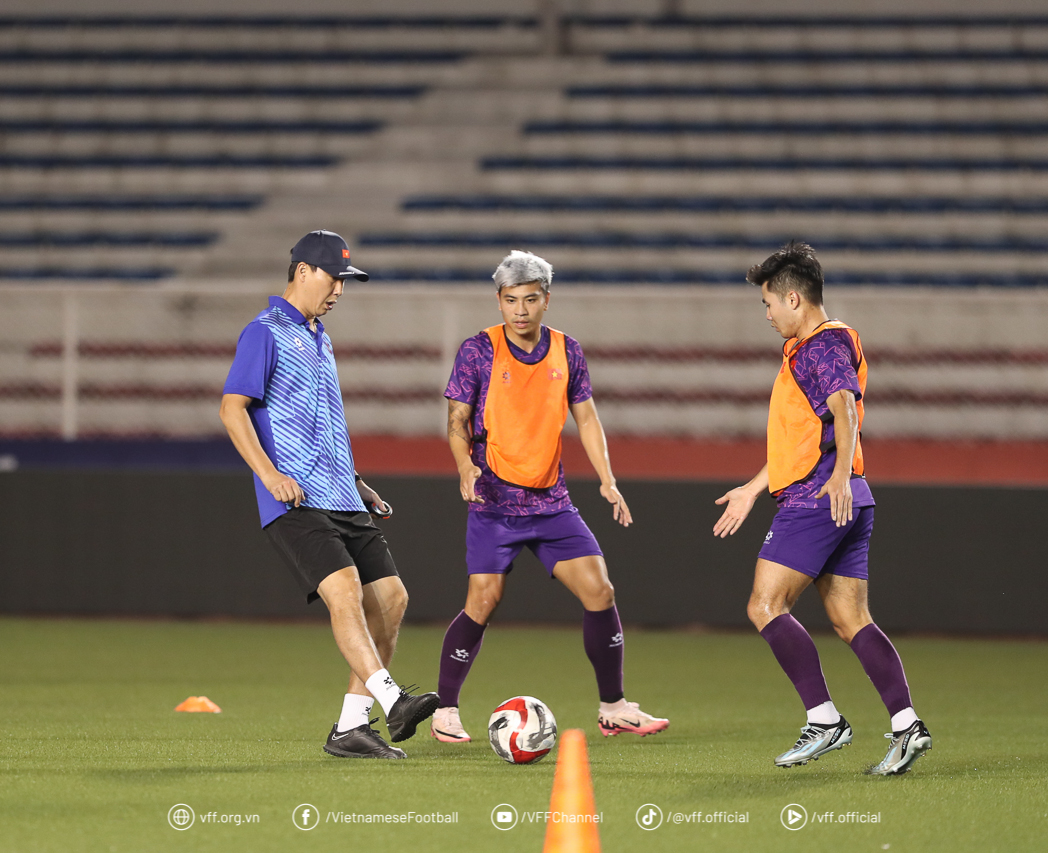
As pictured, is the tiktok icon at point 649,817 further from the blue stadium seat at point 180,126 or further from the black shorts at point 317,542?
the blue stadium seat at point 180,126

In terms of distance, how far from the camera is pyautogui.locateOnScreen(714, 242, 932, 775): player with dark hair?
5266mm

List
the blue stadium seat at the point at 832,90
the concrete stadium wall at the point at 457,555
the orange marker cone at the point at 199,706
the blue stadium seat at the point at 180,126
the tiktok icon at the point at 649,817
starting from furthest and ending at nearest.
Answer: the blue stadium seat at the point at 180,126 < the blue stadium seat at the point at 832,90 < the concrete stadium wall at the point at 457,555 < the orange marker cone at the point at 199,706 < the tiktok icon at the point at 649,817

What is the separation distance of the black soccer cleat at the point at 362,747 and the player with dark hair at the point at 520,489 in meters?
0.75

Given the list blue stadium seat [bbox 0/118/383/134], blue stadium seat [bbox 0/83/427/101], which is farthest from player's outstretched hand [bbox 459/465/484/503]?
blue stadium seat [bbox 0/83/427/101]

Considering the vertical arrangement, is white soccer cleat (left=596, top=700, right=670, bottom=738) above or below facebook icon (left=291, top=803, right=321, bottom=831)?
below

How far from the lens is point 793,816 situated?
14.6 feet

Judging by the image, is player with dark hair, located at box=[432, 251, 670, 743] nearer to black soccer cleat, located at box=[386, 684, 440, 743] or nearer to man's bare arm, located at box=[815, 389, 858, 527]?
black soccer cleat, located at box=[386, 684, 440, 743]

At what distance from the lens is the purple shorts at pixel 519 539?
247 inches

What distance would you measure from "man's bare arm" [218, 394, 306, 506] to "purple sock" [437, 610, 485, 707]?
1.19 m

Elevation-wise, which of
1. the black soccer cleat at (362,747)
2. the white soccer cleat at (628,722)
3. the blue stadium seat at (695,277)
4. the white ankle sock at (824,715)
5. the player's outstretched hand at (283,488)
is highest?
the blue stadium seat at (695,277)

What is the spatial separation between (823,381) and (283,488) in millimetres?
1951

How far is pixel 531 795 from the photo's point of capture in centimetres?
475

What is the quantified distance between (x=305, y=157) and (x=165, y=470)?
8073mm

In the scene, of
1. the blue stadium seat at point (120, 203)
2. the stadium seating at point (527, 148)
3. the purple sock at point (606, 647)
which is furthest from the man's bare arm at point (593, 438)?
the blue stadium seat at point (120, 203)
